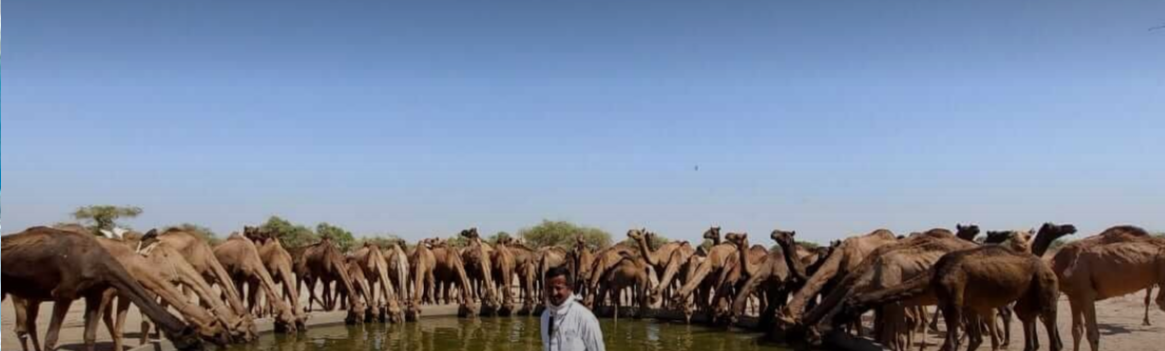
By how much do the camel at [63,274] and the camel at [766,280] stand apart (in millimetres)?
10907

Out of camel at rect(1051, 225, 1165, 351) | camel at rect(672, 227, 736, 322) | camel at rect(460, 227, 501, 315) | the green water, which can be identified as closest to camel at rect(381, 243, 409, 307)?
the green water

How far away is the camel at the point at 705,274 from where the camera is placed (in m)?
19.7

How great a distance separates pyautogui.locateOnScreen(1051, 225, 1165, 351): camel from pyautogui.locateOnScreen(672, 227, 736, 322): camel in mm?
7621

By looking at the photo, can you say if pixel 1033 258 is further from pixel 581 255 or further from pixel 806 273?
pixel 581 255

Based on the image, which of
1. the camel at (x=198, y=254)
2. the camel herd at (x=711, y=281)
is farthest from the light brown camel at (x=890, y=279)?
the camel at (x=198, y=254)

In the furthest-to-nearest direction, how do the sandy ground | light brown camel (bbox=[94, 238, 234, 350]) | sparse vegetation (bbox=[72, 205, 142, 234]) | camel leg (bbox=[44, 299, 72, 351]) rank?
1. sparse vegetation (bbox=[72, 205, 142, 234])
2. the sandy ground
3. light brown camel (bbox=[94, 238, 234, 350])
4. camel leg (bbox=[44, 299, 72, 351])

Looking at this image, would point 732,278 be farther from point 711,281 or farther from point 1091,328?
point 1091,328

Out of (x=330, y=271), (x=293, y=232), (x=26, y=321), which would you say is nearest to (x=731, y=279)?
(x=330, y=271)

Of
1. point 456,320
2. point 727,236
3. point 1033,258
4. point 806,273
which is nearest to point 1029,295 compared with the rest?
point 1033,258

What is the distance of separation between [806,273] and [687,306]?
3.15 metres

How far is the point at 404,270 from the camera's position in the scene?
2123 centimetres

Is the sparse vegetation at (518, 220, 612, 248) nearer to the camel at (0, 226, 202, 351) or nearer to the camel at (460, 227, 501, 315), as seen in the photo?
the camel at (460, 227, 501, 315)

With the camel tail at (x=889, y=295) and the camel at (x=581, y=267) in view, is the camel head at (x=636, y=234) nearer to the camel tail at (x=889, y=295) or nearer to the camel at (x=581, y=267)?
the camel at (x=581, y=267)

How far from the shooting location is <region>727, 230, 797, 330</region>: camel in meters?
17.6
